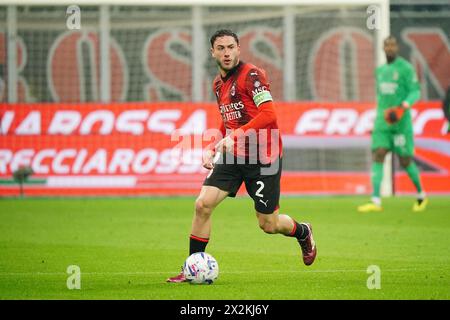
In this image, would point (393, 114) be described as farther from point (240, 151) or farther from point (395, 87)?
point (240, 151)

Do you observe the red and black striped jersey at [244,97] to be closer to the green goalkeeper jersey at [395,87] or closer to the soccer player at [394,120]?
the soccer player at [394,120]

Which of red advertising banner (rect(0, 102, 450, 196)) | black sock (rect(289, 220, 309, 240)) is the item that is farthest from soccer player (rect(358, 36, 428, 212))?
black sock (rect(289, 220, 309, 240))

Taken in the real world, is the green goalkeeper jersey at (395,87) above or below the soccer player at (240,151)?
above

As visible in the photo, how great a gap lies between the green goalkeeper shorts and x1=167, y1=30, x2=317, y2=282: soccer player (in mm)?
7592

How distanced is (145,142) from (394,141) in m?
5.01

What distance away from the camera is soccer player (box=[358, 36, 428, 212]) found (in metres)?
17.0

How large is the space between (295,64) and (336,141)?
2242 mm

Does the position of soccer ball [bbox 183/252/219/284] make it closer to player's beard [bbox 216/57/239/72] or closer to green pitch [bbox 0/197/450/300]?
green pitch [bbox 0/197/450/300]

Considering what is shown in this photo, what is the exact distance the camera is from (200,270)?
29.1 ft

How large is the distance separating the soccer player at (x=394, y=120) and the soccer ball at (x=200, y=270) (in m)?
8.29

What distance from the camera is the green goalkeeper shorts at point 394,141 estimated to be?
672 inches

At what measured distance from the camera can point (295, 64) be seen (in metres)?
21.8

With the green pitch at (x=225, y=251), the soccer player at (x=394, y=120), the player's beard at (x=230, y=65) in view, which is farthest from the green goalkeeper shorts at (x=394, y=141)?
the player's beard at (x=230, y=65)

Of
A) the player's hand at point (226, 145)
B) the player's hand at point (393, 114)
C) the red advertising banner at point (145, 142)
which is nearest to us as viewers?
the player's hand at point (226, 145)
